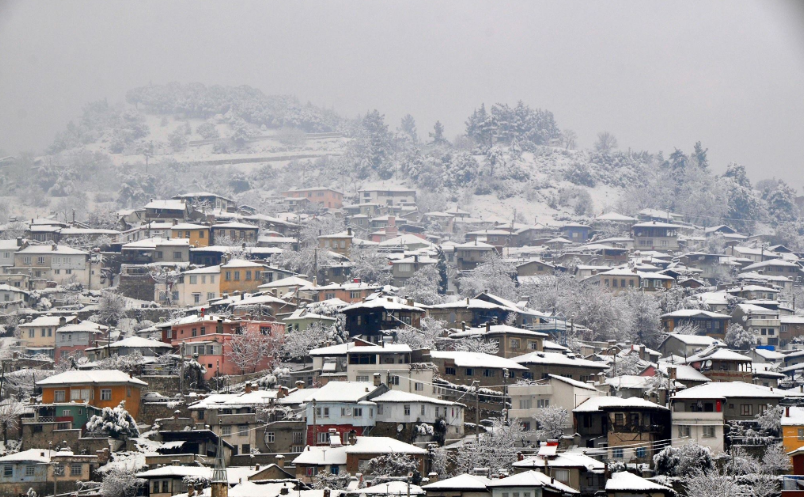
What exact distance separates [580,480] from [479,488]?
17.1ft

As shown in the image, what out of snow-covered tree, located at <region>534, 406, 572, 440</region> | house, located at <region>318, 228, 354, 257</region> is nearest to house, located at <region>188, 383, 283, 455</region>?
snow-covered tree, located at <region>534, 406, 572, 440</region>

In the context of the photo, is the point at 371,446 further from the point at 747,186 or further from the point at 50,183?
the point at 50,183

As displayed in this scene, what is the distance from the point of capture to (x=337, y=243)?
11294 centimetres

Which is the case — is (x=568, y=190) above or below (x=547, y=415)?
above

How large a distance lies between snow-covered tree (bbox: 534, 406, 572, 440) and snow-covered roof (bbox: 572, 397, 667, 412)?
101 centimetres

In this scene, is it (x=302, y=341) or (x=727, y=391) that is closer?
(x=727, y=391)

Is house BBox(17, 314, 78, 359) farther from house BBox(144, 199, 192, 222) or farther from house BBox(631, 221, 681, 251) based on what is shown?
house BBox(631, 221, 681, 251)

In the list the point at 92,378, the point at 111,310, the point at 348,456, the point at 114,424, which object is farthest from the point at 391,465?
the point at 111,310

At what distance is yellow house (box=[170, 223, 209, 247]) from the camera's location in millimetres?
107812

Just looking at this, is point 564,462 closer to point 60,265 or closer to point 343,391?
point 343,391

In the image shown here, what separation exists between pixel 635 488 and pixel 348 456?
12062mm

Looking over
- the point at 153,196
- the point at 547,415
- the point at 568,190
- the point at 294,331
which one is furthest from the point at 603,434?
the point at 153,196

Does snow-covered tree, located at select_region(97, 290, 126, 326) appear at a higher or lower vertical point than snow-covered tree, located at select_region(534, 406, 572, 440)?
higher

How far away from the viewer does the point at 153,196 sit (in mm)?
166750
